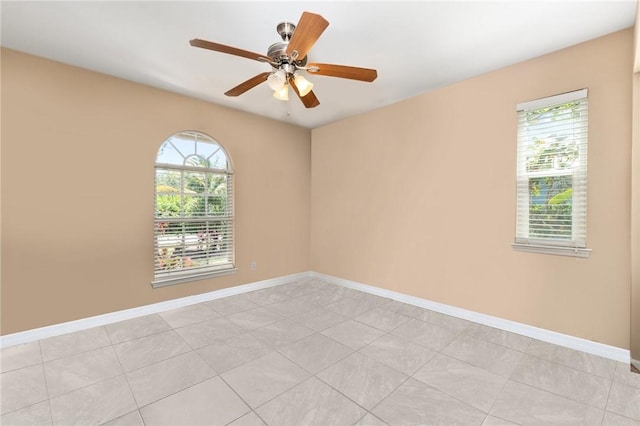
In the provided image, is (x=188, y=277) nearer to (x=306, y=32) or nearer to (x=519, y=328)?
(x=306, y=32)

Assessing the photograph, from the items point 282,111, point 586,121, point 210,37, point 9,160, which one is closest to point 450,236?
point 586,121

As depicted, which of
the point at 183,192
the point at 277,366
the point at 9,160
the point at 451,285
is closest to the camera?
the point at 277,366

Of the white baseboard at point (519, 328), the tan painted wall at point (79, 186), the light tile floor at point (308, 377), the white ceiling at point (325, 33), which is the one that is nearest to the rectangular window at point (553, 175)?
the white ceiling at point (325, 33)

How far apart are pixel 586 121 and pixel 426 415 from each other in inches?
105

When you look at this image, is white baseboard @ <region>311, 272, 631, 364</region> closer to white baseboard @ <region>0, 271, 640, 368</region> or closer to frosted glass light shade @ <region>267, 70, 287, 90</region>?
white baseboard @ <region>0, 271, 640, 368</region>

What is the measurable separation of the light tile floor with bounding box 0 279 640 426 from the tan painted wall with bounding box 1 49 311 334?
0.41 meters

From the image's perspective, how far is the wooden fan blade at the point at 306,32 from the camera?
1.56 m

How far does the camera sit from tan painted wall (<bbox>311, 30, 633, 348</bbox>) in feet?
7.54

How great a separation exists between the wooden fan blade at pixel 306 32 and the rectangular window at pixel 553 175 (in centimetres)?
220

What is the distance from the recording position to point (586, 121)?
2.40 m

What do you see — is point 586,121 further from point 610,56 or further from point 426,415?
point 426,415

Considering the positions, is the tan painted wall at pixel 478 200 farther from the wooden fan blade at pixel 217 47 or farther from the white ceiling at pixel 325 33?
the wooden fan blade at pixel 217 47

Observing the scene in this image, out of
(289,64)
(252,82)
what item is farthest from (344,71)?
(252,82)

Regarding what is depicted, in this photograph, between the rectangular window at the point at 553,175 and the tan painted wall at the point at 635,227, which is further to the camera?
the rectangular window at the point at 553,175
